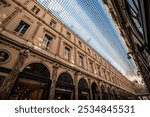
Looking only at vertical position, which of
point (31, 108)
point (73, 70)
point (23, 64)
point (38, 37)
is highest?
point (38, 37)

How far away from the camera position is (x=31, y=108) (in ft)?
9.89

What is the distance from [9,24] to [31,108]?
6252 millimetres

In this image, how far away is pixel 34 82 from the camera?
6727mm

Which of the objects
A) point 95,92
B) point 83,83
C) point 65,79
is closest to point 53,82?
point 65,79

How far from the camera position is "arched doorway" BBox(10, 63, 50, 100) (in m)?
6.31

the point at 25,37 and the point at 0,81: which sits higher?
the point at 25,37

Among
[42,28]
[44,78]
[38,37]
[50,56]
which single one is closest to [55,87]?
[44,78]

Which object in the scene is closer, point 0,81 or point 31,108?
point 31,108

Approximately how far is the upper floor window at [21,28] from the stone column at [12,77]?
1.88 meters

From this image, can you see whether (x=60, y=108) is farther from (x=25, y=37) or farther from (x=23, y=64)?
(x=25, y=37)

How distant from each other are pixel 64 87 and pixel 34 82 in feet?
9.07

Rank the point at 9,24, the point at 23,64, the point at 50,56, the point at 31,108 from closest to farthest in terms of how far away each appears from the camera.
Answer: the point at 31,108, the point at 23,64, the point at 9,24, the point at 50,56

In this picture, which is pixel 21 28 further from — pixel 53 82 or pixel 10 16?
pixel 53 82

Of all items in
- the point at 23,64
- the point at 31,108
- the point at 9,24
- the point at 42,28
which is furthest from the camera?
the point at 42,28
